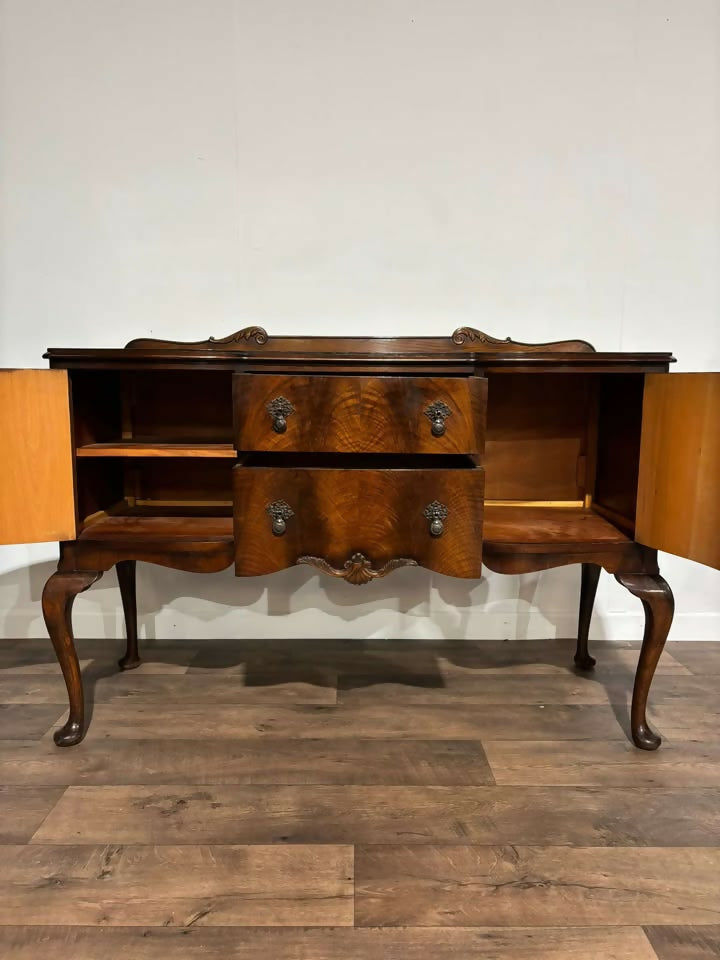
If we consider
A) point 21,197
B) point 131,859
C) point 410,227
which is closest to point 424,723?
point 131,859

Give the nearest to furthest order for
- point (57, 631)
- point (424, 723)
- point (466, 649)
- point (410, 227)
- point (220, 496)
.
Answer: point (57, 631), point (424, 723), point (220, 496), point (410, 227), point (466, 649)

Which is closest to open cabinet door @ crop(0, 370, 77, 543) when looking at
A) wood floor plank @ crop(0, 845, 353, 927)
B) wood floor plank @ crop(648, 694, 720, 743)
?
wood floor plank @ crop(0, 845, 353, 927)

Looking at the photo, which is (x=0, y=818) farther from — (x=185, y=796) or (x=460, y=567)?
(x=460, y=567)

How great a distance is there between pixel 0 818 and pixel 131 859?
0.31 metres

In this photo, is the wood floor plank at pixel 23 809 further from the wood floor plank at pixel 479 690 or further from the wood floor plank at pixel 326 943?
the wood floor plank at pixel 479 690

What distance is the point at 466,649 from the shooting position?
1.92 meters

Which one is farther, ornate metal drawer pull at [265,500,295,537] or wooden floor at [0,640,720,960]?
ornate metal drawer pull at [265,500,295,537]

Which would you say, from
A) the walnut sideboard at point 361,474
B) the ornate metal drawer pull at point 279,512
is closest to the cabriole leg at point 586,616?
the walnut sideboard at point 361,474

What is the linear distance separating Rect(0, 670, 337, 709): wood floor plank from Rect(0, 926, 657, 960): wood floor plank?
683mm

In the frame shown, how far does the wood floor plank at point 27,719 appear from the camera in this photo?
56.8 inches

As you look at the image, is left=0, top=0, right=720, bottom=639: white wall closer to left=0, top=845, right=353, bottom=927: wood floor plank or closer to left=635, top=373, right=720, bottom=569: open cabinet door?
left=635, top=373, right=720, bottom=569: open cabinet door

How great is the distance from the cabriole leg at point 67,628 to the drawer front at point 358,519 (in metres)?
0.40

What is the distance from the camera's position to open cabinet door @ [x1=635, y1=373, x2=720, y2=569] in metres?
1.14

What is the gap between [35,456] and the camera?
125 centimetres
